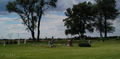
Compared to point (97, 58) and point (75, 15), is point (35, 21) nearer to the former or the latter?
point (75, 15)

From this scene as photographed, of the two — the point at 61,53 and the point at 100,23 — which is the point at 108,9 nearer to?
the point at 100,23

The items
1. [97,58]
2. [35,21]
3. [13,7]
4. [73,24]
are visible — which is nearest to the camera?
[97,58]

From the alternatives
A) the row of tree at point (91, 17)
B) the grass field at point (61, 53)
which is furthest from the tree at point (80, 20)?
the grass field at point (61, 53)

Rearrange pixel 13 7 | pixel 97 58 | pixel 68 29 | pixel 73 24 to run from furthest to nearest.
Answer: pixel 68 29 → pixel 73 24 → pixel 13 7 → pixel 97 58

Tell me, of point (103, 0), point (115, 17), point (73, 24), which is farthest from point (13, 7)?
point (115, 17)

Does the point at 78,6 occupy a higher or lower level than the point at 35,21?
higher

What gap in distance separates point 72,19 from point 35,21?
17.0 m

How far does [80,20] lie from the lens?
63.2 meters

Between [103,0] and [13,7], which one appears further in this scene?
[103,0]

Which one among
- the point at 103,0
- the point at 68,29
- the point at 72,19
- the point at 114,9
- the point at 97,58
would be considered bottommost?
the point at 97,58

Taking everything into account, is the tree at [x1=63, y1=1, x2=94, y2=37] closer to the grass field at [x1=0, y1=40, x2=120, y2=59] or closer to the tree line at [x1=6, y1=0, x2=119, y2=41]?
the tree line at [x1=6, y1=0, x2=119, y2=41]

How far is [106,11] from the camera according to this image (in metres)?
64.2

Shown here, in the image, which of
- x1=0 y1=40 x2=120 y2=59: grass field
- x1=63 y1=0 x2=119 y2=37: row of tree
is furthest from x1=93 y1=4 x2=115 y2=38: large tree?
x1=0 y1=40 x2=120 y2=59: grass field

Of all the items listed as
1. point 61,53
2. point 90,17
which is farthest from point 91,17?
point 61,53
